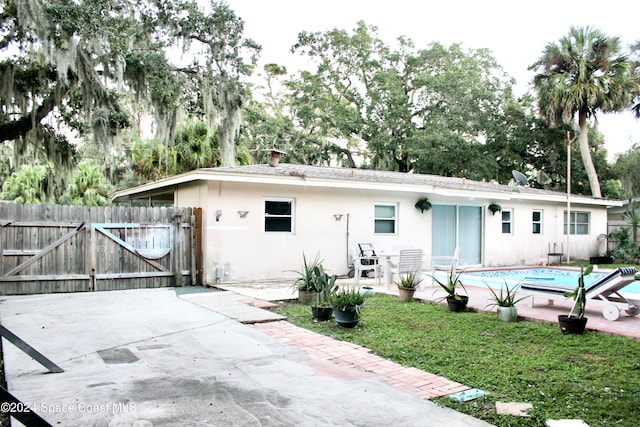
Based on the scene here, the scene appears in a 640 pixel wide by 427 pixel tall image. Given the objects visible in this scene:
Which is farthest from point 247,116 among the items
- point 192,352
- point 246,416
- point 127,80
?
point 246,416

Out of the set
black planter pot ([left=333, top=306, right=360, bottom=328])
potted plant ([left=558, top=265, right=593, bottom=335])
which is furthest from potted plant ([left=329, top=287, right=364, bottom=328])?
potted plant ([left=558, top=265, right=593, bottom=335])

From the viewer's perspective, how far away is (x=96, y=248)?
9.73m

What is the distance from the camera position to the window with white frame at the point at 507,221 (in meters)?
16.0

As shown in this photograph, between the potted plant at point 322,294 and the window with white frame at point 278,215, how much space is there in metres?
4.07

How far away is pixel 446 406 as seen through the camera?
3.57 metres

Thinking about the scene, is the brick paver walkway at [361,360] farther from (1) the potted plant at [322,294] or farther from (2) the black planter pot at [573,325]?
(2) the black planter pot at [573,325]

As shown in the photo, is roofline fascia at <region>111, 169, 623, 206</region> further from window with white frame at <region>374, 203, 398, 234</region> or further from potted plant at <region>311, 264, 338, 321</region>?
potted plant at <region>311, 264, 338, 321</region>

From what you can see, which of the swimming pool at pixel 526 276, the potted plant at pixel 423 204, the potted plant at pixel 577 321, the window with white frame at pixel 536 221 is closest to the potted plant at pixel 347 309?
the potted plant at pixel 577 321

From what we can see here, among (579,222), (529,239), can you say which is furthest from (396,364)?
(579,222)

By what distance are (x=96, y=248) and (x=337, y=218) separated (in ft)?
19.1

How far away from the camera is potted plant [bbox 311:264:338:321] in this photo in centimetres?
673

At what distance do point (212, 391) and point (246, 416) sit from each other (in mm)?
627

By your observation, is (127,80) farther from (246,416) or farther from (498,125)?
Result: (498,125)

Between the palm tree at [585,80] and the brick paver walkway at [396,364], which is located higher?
the palm tree at [585,80]
